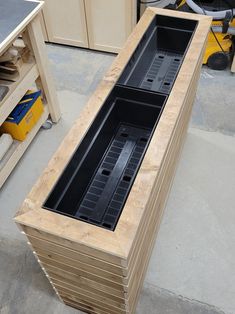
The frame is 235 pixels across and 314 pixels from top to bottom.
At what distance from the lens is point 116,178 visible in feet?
4.17

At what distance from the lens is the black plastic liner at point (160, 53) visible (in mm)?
1484

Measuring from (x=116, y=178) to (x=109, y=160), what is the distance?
0.31 ft

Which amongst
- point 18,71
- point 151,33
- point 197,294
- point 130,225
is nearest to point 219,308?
point 197,294

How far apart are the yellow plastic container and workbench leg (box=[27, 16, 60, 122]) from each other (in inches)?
3.4

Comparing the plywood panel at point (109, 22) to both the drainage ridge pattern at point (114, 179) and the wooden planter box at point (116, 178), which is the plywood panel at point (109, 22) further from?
the drainage ridge pattern at point (114, 179)

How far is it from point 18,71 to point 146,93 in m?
0.90

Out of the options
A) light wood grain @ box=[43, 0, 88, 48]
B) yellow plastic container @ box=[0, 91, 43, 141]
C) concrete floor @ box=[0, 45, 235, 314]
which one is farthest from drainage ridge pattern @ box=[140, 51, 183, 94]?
light wood grain @ box=[43, 0, 88, 48]

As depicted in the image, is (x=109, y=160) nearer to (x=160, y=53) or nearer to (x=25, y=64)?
(x=160, y=53)

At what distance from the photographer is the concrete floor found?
144 cm

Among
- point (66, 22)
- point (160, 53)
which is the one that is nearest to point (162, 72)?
point (160, 53)

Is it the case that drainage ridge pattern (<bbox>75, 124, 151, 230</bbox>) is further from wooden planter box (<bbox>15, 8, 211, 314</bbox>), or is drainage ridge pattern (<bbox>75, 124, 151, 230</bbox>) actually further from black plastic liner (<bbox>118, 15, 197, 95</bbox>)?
black plastic liner (<bbox>118, 15, 197, 95</bbox>)

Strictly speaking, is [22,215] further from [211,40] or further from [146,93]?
[211,40]

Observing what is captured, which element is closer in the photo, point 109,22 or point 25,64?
point 25,64

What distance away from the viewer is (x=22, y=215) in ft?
2.82
